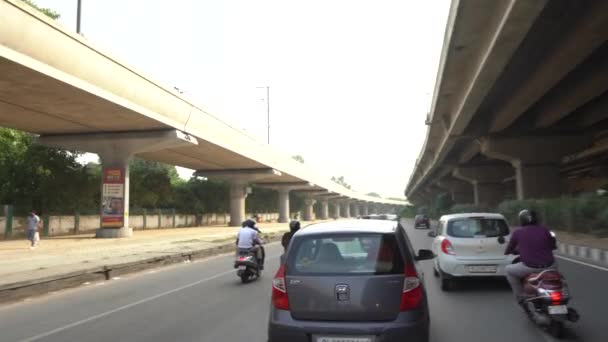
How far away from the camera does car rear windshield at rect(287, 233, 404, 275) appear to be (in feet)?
17.0

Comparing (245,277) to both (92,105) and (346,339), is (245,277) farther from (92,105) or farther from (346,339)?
(92,105)

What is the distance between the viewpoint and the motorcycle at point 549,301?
6508 millimetres

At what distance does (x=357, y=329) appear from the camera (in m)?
4.88

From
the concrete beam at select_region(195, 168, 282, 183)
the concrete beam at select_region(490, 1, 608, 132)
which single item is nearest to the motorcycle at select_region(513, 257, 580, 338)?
the concrete beam at select_region(490, 1, 608, 132)

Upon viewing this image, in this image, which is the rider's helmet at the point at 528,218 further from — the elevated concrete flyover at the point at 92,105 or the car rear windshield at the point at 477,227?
the elevated concrete flyover at the point at 92,105

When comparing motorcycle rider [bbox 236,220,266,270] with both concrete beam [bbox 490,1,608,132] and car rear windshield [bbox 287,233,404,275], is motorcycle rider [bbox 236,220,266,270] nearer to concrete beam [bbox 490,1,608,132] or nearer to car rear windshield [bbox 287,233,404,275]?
car rear windshield [bbox 287,233,404,275]

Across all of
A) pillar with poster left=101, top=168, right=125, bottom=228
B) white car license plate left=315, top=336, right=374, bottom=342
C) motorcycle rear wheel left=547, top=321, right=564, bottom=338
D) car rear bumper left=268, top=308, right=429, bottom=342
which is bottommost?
motorcycle rear wheel left=547, top=321, right=564, bottom=338

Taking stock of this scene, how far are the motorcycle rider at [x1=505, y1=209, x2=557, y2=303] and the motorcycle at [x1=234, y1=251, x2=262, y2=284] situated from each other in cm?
681

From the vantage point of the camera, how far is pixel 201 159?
159 feet

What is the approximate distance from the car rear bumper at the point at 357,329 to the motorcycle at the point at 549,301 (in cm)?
231

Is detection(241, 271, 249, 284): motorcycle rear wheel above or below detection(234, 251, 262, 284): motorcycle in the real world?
below

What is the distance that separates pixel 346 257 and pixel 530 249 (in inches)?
118

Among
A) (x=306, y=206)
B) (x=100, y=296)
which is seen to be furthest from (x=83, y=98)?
(x=306, y=206)

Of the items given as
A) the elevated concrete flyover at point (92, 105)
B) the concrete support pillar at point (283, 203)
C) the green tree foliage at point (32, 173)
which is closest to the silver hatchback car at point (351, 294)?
the elevated concrete flyover at point (92, 105)
